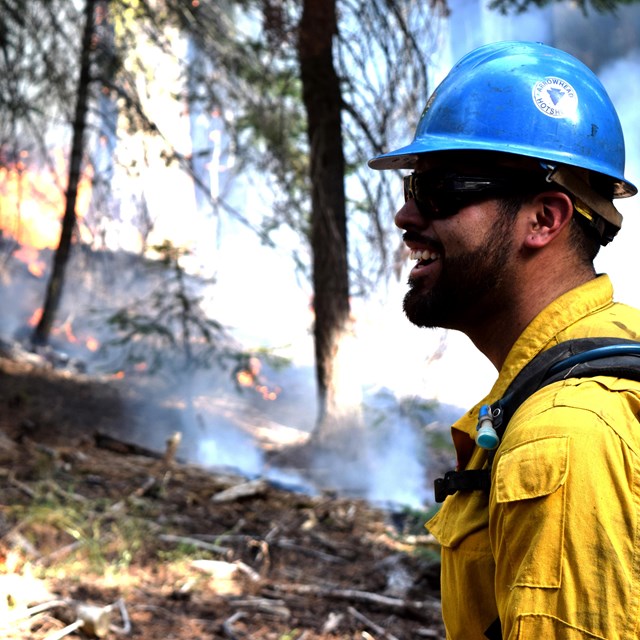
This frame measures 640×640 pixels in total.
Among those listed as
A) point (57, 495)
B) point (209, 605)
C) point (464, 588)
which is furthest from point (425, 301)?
point (57, 495)

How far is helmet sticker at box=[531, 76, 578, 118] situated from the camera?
1.84m

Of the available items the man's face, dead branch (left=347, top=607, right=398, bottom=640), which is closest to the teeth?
the man's face

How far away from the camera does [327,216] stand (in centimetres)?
913

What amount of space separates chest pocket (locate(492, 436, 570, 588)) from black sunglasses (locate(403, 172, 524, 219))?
2.21 ft

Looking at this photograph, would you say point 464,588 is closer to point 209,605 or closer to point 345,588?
point 209,605

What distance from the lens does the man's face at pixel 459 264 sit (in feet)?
6.08

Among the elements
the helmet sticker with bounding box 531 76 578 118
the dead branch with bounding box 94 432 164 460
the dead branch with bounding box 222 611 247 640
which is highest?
the dead branch with bounding box 94 432 164 460

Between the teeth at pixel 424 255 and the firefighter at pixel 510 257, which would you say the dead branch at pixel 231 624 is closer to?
the firefighter at pixel 510 257

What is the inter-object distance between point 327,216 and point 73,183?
14.3 ft

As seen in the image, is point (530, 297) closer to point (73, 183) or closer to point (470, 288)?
point (470, 288)

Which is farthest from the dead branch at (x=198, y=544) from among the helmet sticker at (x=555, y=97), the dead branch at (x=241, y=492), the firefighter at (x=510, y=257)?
the helmet sticker at (x=555, y=97)

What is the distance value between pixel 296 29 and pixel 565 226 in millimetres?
7563

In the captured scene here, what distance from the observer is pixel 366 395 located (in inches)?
485

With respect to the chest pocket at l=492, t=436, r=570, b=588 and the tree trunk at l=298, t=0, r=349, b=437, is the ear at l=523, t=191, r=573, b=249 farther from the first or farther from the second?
the tree trunk at l=298, t=0, r=349, b=437
